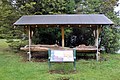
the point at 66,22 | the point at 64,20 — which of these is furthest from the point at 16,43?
the point at 66,22

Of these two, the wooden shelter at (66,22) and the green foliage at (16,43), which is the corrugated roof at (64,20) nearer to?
the wooden shelter at (66,22)

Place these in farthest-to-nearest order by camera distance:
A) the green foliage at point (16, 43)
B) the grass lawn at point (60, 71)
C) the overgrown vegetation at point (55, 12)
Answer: the green foliage at point (16, 43)
the overgrown vegetation at point (55, 12)
the grass lawn at point (60, 71)

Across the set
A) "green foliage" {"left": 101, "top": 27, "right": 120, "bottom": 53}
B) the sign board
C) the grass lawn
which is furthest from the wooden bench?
"green foliage" {"left": 101, "top": 27, "right": 120, "bottom": 53}

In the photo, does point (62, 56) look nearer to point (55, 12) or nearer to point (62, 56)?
point (62, 56)

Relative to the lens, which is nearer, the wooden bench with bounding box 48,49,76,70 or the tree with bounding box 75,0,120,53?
the wooden bench with bounding box 48,49,76,70

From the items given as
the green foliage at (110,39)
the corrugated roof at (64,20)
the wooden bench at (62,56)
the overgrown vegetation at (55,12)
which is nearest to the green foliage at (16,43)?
the overgrown vegetation at (55,12)

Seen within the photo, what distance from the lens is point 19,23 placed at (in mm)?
12500

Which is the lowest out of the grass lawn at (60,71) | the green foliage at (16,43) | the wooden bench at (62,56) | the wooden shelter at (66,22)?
the green foliage at (16,43)

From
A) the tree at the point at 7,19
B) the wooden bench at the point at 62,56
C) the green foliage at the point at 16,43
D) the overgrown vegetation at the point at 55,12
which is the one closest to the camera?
the wooden bench at the point at 62,56

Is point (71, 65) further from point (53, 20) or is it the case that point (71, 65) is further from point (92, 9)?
point (92, 9)

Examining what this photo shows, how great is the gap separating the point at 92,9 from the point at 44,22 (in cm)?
467

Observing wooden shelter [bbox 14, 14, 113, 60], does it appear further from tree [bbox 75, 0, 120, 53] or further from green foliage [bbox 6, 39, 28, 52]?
green foliage [bbox 6, 39, 28, 52]

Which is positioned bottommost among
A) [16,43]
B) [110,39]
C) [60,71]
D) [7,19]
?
[16,43]

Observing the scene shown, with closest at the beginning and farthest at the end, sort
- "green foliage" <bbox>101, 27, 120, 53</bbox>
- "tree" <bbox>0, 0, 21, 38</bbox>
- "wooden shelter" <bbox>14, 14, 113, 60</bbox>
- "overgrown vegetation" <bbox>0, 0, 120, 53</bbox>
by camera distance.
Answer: "wooden shelter" <bbox>14, 14, 113, 60</bbox>, "green foliage" <bbox>101, 27, 120, 53</bbox>, "overgrown vegetation" <bbox>0, 0, 120, 53</bbox>, "tree" <bbox>0, 0, 21, 38</bbox>
